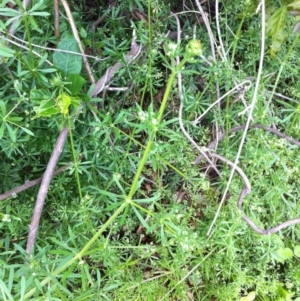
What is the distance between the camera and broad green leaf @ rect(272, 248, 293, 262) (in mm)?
1700

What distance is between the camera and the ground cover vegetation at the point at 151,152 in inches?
52.1

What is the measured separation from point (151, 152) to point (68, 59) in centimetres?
38

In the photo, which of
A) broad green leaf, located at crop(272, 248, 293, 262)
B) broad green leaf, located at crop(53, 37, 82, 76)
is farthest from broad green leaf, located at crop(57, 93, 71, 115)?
broad green leaf, located at crop(272, 248, 293, 262)

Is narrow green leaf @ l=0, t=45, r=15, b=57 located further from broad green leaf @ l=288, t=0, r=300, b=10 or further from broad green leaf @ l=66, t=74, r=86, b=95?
broad green leaf @ l=288, t=0, r=300, b=10

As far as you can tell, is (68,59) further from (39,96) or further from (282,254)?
(282,254)

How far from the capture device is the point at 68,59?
1.33 meters

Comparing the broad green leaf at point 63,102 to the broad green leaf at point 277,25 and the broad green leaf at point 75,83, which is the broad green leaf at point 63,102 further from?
the broad green leaf at point 277,25

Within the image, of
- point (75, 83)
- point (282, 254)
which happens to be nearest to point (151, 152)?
point (75, 83)

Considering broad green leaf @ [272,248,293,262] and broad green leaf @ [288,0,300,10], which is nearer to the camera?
broad green leaf @ [288,0,300,10]

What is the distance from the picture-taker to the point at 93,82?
56.4 inches

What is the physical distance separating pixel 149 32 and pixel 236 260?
923 millimetres

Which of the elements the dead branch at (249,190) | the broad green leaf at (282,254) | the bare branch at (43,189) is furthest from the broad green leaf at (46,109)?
the broad green leaf at (282,254)

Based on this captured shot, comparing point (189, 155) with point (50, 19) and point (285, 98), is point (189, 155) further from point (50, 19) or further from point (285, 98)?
point (50, 19)

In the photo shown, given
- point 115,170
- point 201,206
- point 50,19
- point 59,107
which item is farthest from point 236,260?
point 50,19
